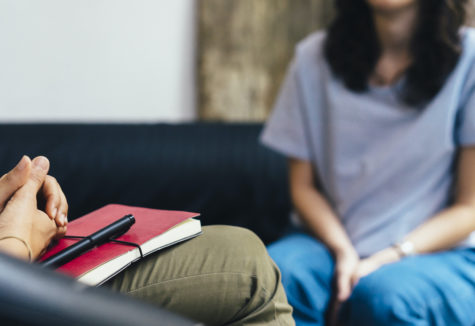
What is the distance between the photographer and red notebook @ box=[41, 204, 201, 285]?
542mm

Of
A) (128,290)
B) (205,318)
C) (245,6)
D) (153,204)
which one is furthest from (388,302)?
(245,6)

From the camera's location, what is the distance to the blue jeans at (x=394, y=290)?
78 centimetres

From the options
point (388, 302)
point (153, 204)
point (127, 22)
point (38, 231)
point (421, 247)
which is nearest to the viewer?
point (38, 231)

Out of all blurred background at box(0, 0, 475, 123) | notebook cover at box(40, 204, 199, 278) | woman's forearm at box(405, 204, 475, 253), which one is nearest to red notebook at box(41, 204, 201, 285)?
notebook cover at box(40, 204, 199, 278)

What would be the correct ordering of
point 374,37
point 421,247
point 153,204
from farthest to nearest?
point 153,204 → point 374,37 → point 421,247

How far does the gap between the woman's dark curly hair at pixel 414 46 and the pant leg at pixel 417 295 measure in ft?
1.13

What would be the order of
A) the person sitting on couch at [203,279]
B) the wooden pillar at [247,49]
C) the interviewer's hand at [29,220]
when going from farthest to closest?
1. the wooden pillar at [247,49]
2. the person sitting on couch at [203,279]
3. the interviewer's hand at [29,220]

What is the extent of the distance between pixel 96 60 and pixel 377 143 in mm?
1008

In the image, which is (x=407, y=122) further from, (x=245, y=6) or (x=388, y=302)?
(x=245, y=6)

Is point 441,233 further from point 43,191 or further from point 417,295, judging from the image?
point 43,191

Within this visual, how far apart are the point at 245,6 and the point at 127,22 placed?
0.42 metres

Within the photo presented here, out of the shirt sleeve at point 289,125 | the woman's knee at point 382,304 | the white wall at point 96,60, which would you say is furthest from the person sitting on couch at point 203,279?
the white wall at point 96,60

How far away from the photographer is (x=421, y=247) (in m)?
0.93

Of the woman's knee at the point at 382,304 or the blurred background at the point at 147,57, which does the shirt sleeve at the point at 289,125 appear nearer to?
the woman's knee at the point at 382,304
